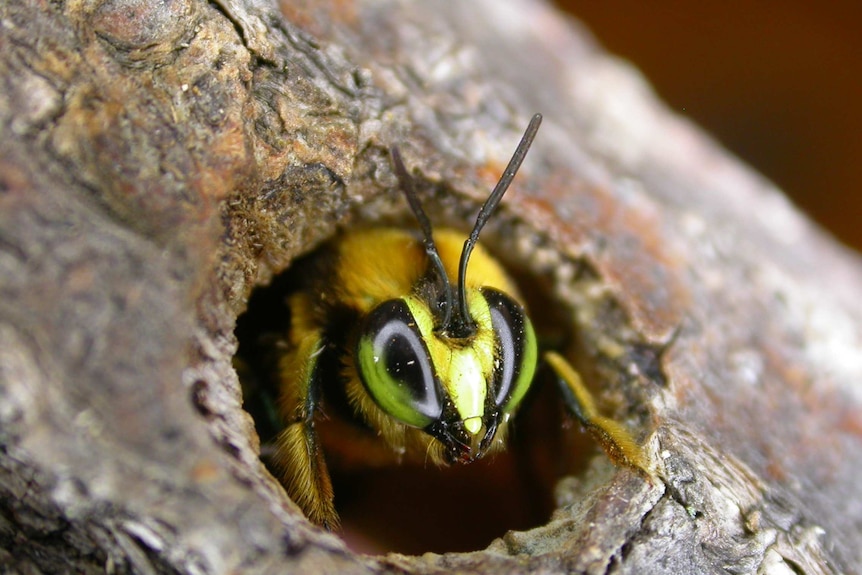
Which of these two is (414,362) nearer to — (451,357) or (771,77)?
(451,357)

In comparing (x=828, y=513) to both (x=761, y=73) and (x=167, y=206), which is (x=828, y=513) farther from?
(x=761, y=73)

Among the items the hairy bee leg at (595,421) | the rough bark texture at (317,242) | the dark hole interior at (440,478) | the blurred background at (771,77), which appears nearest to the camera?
the rough bark texture at (317,242)

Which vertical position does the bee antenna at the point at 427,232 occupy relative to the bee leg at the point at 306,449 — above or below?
above

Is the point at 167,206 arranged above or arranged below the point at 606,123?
below

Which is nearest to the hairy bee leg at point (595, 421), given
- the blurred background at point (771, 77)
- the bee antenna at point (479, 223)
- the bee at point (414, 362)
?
the bee at point (414, 362)

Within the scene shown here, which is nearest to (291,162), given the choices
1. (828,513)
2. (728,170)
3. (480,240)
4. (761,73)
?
Result: (480,240)

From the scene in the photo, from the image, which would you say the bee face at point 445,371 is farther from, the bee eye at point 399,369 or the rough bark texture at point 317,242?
the rough bark texture at point 317,242

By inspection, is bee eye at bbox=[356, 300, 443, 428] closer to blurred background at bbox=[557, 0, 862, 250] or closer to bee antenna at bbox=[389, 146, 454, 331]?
bee antenna at bbox=[389, 146, 454, 331]
